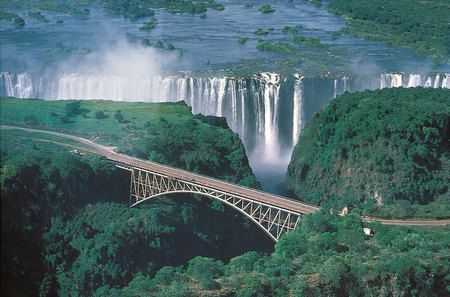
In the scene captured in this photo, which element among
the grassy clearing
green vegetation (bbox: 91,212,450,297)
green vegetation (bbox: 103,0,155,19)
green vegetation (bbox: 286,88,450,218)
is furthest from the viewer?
green vegetation (bbox: 103,0,155,19)

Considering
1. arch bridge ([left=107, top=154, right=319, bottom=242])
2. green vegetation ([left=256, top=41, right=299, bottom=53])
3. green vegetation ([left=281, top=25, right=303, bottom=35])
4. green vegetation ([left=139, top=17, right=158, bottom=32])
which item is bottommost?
arch bridge ([left=107, top=154, right=319, bottom=242])

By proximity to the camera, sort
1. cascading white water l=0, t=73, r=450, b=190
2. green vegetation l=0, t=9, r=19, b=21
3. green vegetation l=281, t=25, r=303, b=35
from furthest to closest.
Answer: green vegetation l=281, t=25, r=303, b=35, green vegetation l=0, t=9, r=19, b=21, cascading white water l=0, t=73, r=450, b=190

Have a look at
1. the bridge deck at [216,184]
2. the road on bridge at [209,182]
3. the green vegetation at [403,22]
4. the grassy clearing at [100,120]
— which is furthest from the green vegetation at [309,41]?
the road on bridge at [209,182]

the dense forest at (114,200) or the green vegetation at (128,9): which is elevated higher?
the green vegetation at (128,9)

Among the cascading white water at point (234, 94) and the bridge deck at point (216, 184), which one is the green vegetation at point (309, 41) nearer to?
the cascading white water at point (234, 94)

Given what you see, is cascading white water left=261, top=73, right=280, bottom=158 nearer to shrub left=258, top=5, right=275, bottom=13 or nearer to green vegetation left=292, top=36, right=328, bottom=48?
green vegetation left=292, top=36, right=328, bottom=48

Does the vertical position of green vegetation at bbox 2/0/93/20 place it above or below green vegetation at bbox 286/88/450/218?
Result: above

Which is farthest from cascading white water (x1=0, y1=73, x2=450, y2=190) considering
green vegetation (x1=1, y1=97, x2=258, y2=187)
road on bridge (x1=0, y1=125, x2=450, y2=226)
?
road on bridge (x1=0, y1=125, x2=450, y2=226)

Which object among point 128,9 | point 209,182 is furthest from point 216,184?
point 128,9
